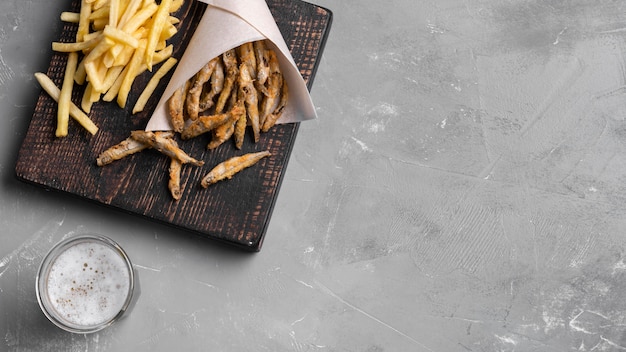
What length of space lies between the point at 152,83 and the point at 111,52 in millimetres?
203

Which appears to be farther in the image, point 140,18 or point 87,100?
point 87,100

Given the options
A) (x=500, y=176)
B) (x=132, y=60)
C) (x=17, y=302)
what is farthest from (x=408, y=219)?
(x=17, y=302)

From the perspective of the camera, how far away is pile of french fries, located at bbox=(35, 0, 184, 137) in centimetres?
272

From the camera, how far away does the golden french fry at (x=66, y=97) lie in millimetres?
2814

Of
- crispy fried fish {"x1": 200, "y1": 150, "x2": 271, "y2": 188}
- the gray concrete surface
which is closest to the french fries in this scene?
crispy fried fish {"x1": 200, "y1": 150, "x2": 271, "y2": 188}

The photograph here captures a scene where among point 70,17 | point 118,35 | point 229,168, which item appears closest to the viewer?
point 118,35

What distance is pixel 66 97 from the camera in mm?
2826

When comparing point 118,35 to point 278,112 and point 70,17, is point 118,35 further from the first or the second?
point 278,112

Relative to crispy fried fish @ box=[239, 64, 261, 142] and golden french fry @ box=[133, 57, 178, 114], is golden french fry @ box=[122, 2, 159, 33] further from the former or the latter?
crispy fried fish @ box=[239, 64, 261, 142]

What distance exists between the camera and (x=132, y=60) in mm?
2771

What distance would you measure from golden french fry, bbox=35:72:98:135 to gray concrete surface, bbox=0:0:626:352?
7.0 inches

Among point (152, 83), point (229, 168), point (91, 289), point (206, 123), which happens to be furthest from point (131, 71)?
point (91, 289)

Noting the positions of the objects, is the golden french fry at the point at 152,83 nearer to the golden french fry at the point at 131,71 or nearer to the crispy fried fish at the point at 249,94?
the golden french fry at the point at 131,71

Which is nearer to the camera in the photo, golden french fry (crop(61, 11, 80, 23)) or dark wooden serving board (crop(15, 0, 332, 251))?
dark wooden serving board (crop(15, 0, 332, 251))
